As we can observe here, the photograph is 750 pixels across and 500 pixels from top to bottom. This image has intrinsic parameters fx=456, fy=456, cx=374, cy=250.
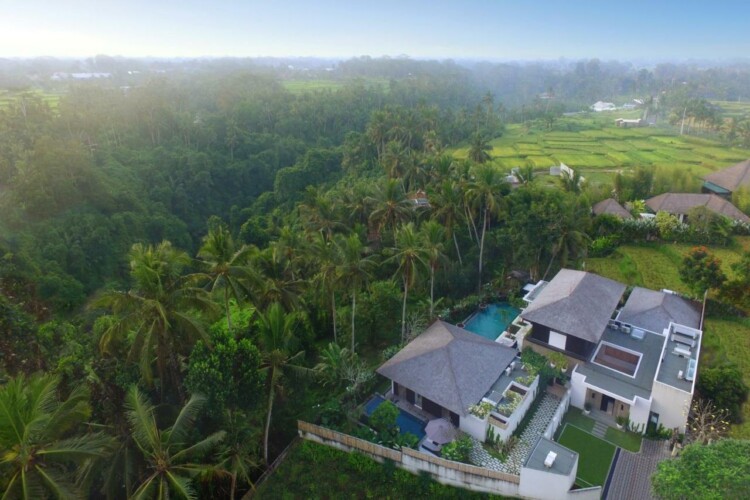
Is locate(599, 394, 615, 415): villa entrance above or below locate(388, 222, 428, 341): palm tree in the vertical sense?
below

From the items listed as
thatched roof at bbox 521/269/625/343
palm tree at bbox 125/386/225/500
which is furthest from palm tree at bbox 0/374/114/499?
thatched roof at bbox 521/269/625/343

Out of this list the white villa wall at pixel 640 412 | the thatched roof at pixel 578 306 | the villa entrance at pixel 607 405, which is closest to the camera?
the white villa wall at pixel 640 412

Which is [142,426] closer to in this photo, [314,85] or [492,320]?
A: [492,320]

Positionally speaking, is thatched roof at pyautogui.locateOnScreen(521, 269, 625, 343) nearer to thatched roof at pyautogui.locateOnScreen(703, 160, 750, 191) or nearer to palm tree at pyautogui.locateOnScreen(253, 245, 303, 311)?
palm tree at pyautogui.locateOnScreen(253, 245, 303, 311)

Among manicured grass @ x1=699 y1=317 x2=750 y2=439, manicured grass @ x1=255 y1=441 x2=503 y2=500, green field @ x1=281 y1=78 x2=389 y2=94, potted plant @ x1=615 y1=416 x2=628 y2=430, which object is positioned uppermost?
green field @ x1=281 y1=78 x2=389 y2=94

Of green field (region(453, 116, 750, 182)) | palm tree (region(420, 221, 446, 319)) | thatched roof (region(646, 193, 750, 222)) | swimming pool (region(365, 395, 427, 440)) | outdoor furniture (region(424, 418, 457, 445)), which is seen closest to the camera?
outdoor furniture (region(424, 418, 457, 445))

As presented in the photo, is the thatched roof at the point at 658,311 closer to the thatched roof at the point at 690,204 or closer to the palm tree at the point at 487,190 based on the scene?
the palm tree at the point at 487,190

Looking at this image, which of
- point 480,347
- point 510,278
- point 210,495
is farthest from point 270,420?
point 510,278

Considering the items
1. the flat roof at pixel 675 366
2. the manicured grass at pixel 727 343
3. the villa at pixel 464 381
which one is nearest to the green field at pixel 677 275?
the manicured grass at pixel 727 343

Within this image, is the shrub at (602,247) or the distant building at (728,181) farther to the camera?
the distant building at (728,181)
